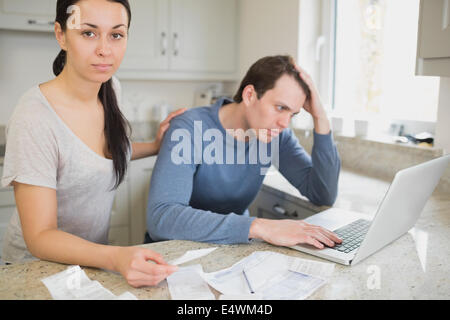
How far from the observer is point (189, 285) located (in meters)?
0.85

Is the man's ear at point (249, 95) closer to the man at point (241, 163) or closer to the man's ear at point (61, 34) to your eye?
the man at point (241, 163)

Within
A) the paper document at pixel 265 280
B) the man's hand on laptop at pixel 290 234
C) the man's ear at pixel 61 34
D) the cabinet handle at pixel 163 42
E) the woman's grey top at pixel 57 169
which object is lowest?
the paper document at pixel 265 280

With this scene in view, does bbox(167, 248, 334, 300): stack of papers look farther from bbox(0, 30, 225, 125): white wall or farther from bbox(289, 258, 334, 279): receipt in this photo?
bbox(0, 30, 225, 125): white wall

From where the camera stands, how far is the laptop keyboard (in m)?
1.05

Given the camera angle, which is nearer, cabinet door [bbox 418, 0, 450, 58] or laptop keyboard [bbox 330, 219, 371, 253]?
laptop keyboard [bbox 330, 219, 371, 253]

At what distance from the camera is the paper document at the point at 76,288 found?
791 mm

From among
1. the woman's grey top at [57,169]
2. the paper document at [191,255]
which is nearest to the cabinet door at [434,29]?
the paper document at [191,255]

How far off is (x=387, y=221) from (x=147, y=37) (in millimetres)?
2298

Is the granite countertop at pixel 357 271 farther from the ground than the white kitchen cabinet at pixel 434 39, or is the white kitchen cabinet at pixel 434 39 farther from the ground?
the white kitchen cabinet at pixel 434 39

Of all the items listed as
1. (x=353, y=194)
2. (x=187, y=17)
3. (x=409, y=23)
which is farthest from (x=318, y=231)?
(x=187, y=17)

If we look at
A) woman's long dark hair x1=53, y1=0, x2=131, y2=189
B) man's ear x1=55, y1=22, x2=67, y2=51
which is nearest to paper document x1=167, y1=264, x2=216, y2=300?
woman's long dark hair x1=53, y1=0, x2=131, y2=189

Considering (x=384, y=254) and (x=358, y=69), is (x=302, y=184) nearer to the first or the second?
(x=384, y=254)

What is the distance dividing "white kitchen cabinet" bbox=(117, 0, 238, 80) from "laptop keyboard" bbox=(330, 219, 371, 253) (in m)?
2.05

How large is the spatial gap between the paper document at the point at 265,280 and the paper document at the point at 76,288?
186 mm
